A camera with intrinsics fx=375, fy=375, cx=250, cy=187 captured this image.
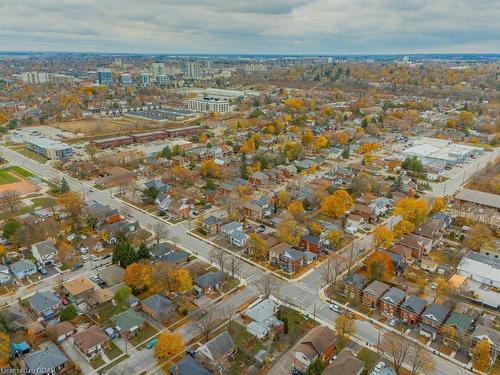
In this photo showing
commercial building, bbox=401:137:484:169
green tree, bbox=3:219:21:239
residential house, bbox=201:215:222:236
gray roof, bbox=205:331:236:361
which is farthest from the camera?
commercial building, bbox=401:137:484:169

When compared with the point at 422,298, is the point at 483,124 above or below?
above

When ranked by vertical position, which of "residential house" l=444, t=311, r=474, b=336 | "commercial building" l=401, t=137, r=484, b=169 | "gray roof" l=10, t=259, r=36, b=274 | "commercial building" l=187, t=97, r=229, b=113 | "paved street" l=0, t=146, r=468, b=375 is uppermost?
"commercial building" l=187, t=97, r=229, b=113

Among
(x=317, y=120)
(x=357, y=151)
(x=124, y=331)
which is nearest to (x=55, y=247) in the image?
(x=124, y=331)

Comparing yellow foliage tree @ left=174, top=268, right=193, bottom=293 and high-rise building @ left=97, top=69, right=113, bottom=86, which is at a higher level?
high-rise building @ left=97, top=69, right=113, bottom=86

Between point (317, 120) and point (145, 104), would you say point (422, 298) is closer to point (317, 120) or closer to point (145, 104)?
point (317, 120)

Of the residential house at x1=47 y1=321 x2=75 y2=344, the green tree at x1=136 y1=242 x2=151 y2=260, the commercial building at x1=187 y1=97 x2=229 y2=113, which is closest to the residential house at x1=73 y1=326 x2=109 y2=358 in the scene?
the residential house at x1=47 y1=321 x2=75 y2=344

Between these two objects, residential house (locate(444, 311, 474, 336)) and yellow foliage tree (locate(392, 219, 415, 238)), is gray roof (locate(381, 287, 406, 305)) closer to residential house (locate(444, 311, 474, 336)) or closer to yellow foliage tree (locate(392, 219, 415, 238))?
residential house (locate(444, 311, 474, 336))
